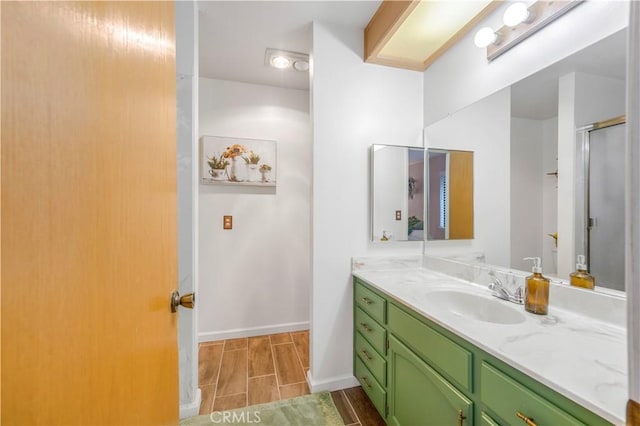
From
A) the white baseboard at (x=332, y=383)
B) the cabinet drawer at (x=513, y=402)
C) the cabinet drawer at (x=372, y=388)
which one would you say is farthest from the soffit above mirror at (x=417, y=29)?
the white baseboard at (x=332, y=383)

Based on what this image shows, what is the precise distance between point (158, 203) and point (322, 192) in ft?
3.95

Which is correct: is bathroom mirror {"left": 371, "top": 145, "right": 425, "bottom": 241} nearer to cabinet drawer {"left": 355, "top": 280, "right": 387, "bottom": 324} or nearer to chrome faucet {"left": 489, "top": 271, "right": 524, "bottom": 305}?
cabinet drawer {"left": 355, "top": 280, "right": 387, "bottom": 324}

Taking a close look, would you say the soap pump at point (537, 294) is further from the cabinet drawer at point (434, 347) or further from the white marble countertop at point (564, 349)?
the cabinet drawer at point (434, 347)

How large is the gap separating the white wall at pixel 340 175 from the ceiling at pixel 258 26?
11cm

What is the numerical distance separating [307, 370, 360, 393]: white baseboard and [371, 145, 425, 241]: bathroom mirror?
100cm

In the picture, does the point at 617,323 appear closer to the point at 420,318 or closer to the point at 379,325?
the point at 420,318

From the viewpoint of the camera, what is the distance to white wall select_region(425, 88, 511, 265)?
1.40 m

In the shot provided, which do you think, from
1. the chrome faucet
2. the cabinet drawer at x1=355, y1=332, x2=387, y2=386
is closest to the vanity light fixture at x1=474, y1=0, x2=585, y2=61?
the chrome faucet

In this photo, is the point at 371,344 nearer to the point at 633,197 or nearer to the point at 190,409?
the point at 190,409

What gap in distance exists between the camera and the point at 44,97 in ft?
0.96

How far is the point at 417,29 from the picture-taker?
1612mm

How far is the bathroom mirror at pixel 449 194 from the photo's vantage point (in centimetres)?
166

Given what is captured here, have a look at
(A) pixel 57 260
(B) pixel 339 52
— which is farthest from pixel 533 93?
(A) pixel 57 260

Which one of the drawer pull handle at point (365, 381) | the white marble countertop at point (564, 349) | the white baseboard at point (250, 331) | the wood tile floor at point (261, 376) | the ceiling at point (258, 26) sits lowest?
the wood tile floor at point (261, 376)
